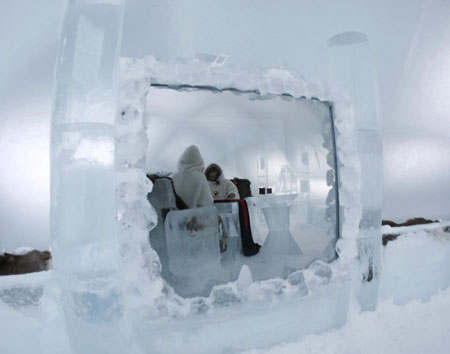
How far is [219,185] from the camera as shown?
9.08 ft

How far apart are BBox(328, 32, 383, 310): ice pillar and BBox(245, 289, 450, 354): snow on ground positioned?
0.14 metres

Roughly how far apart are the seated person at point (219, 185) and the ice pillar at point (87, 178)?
4.32ft

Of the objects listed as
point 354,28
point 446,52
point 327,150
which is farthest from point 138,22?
point 446,52

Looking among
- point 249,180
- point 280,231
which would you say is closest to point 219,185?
point 249,180

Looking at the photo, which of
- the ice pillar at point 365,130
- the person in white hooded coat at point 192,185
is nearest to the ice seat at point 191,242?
the person in white hooded coat at point 192,185

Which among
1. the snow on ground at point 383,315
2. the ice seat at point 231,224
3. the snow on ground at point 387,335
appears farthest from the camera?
the ice seat at point 231,224

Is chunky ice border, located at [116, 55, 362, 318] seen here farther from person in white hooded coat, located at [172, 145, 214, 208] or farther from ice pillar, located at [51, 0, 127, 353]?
person in white hooded coat, located at [172, 145, 214, 208]

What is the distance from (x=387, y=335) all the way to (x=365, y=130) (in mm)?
1206

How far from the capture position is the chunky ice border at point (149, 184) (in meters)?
1.43

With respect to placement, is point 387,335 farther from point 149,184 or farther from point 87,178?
point 87,178

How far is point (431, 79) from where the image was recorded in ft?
12.0

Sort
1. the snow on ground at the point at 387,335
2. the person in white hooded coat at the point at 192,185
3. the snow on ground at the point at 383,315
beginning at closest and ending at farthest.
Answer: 1. the snow on ground at the point at 383,315
2. the snow on ground at the point at 387,335
3. the person in white hooded coat at the point at 192,185

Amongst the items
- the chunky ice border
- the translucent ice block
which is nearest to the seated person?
the translucent ice block

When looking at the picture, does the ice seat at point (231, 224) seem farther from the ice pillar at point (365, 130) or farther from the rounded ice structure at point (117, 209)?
the ice pillar at point (365, 130)
